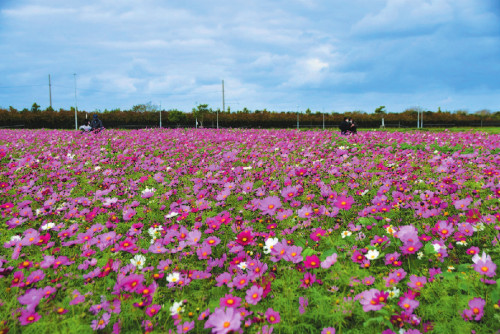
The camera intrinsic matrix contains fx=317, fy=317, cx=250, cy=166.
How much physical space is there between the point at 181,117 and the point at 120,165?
38.8 metres

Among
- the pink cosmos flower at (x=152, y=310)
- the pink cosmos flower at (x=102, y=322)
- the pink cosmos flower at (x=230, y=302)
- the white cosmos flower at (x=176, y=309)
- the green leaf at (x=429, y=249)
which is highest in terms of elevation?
the green leaf at (x=429, y=249)

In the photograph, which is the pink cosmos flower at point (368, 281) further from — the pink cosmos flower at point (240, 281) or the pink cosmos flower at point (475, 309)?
the pink cosmos flower at point (240, 281)

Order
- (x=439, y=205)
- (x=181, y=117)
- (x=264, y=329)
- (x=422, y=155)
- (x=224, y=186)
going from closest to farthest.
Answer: (x=264, y=329)
(x=439, y=205)
(x=224, y=186)
(x=422, y=155)
(x=181, y=117)

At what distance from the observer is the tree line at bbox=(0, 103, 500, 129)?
3772 centimetres

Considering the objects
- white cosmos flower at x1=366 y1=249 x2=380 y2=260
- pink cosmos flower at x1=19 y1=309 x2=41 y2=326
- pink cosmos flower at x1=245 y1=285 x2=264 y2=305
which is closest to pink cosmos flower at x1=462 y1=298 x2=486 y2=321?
white cosmos flower at x1=366 y1=249 x2=380 y2=260

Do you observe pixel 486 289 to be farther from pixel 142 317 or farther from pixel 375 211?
pixel 142 317

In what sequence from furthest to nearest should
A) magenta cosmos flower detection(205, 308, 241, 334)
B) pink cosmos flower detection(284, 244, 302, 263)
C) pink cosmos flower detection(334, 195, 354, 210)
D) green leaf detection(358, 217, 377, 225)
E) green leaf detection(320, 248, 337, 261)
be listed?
green leaf detection(358, 217, 377, 225)
pink cosmos flower detection(334, 195, 354, 210)
green leaf detection(320, 248, 337, 261)
pink cosmos flower detection(284, 244, 302, 263)
magenta cosmos flower detection(205, 308, 241, 334)

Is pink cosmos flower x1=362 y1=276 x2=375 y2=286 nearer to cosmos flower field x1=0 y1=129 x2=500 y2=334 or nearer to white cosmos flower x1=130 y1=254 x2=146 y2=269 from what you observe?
cosmos flower field x1=0 y1=129 x2=500 y2=334

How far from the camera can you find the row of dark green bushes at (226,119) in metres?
37.5

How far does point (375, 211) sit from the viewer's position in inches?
103

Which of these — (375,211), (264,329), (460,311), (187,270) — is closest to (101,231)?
(187,270)

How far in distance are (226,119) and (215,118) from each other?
1521 mm

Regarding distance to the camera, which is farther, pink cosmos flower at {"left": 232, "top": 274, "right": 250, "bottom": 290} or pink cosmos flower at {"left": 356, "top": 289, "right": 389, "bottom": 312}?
pink cosmos flower at {"left": 232, "top": 274, "right": 250, "bottom": 290}

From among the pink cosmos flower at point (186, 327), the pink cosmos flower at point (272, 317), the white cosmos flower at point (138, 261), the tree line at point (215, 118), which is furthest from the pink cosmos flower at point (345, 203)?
the tree line at point (215, 118)
